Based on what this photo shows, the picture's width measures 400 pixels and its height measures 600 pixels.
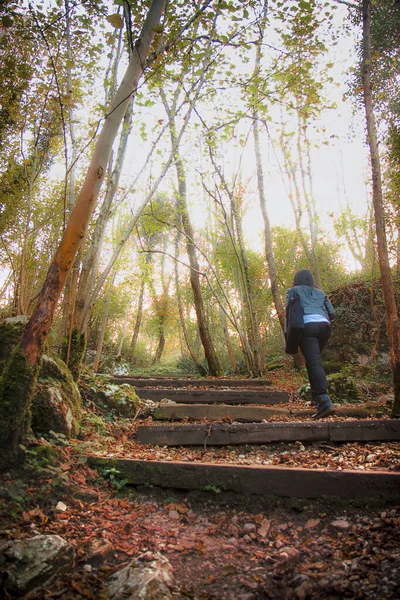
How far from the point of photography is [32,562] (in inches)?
69.3

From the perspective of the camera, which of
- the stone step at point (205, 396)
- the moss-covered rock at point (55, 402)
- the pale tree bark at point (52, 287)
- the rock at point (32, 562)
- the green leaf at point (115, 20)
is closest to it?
the rock at point (32, 562)

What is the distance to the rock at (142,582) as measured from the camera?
1.67m

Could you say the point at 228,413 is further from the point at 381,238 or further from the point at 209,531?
the point at 381,238

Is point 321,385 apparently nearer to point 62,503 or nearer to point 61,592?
point 62,503

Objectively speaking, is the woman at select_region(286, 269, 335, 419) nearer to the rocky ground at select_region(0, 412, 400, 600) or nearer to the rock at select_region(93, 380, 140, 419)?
the rocky ground at select_region(0, 412, 400, 600)

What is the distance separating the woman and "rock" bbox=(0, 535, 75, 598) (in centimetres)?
346

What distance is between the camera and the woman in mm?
4520

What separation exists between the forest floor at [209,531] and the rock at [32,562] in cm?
6

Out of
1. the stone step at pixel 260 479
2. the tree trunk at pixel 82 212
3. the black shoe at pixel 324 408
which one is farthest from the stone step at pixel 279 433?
the tree trunk at pixel 82 212

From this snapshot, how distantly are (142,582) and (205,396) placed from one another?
162 inches

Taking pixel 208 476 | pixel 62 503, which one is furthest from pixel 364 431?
pixel 62 503

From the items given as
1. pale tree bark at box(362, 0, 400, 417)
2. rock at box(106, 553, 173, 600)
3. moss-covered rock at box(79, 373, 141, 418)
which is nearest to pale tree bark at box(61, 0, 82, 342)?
moss-covered rock at box(79, 373, 141, 418)

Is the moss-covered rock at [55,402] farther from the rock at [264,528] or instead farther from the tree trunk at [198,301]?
the tree trunk at [198,301]

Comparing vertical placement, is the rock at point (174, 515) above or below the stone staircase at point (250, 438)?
below
